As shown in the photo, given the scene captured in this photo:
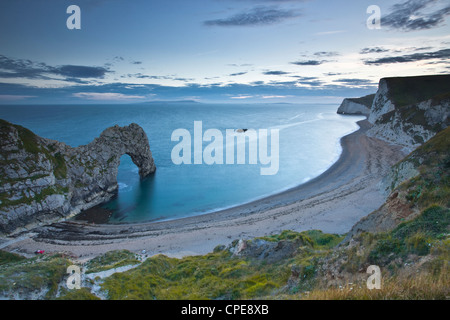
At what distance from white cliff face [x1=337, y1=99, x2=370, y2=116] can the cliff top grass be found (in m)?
73.7

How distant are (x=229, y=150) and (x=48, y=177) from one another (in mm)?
47825

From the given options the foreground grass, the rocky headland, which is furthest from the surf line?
the foreground grass

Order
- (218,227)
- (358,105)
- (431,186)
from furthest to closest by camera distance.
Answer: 1. (358,105)
2. (218,227)
3. (431,186)

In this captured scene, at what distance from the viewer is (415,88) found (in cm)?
8188

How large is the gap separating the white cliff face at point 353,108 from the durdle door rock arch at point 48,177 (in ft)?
537

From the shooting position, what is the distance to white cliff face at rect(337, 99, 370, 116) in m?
160

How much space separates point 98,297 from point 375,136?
82.3 metres

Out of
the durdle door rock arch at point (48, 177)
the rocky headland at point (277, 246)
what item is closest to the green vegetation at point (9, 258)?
the rocky headland at point (277, 246)

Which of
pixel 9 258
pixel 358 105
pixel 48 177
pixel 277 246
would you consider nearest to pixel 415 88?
pixel 358 105

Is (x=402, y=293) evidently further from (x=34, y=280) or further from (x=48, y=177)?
(x=48, y=177)

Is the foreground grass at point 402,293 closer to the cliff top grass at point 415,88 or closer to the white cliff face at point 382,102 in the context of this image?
the cliff top grass at point 415,88

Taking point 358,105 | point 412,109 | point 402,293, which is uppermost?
point 358,105

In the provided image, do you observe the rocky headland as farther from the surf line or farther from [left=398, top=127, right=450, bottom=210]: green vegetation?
the surf line

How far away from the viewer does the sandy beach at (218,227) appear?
76.5 ft
